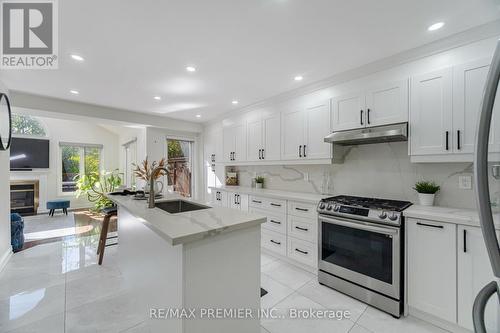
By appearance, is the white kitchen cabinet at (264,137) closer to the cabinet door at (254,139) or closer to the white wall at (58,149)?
the cabinet door at (254,139)

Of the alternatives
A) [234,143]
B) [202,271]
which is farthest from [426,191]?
[234,143]

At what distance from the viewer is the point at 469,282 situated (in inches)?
64.5

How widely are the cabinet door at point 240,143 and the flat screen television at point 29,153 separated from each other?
613cm

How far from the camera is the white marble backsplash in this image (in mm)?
2119

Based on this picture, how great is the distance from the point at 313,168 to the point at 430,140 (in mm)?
1493

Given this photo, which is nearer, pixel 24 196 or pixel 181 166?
pixel 181 166

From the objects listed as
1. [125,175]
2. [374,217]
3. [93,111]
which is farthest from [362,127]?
[125,175]

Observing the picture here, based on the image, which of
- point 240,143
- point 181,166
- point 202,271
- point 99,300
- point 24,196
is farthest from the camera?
point 24,196

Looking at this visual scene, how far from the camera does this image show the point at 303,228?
2744 millimetres

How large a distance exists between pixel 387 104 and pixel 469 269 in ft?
5.34

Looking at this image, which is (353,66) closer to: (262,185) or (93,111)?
(262,185)

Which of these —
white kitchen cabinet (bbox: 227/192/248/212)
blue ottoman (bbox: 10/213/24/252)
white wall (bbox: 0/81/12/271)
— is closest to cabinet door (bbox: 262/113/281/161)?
white kitchen cabinet (bbox: 227/192/248/212)

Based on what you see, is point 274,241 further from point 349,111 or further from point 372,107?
point 372,107

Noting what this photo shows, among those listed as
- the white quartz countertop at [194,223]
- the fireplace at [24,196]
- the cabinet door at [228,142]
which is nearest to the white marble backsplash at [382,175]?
the cabinet door at [228,142]
